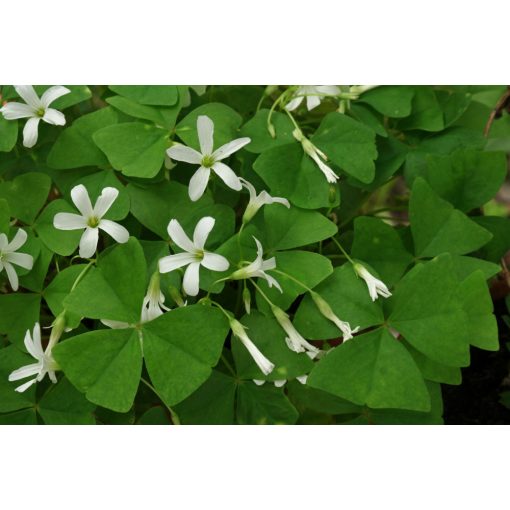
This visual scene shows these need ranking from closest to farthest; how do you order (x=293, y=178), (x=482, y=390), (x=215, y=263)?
1. (x=215, y=263)
2. (x=293, y=178)
3. (x=482, y=390)

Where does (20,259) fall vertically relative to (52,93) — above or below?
below

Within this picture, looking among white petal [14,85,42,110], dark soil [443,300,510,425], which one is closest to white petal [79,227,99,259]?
white petal [14,85,42,110]

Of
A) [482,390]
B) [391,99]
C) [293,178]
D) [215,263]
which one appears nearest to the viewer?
[215,263]

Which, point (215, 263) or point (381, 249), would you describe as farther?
point (381, 249)

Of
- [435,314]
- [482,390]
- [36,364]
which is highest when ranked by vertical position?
[435,314]

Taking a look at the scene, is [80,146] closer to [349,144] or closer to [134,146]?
[134,146]

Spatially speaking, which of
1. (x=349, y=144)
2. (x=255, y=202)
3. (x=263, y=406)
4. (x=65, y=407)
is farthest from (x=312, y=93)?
(x=65, y=407)

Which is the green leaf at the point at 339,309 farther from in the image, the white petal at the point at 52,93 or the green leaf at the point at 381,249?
the white petal at the point at 52,93

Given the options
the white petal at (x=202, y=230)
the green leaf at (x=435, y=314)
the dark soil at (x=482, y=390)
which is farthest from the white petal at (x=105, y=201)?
the dark soil at (x=482, y=390)
